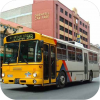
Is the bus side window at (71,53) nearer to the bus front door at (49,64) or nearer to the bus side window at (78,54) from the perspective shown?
the bus side window at (78,54)

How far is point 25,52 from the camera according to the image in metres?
9.66

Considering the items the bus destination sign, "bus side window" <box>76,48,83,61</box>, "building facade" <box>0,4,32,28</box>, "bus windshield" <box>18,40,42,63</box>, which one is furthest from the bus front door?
"building facade" <box>0,4,32,28</box>

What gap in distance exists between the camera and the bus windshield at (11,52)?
A: 994 cm

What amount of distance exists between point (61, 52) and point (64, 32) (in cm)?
4247

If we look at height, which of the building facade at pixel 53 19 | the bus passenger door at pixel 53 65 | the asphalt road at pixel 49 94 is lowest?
the asphalt road at pixel 49 94

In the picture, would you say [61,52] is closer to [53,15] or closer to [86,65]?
[86,65]

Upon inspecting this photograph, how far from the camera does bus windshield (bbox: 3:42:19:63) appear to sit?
391 inches

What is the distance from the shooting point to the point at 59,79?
10852 millimetres

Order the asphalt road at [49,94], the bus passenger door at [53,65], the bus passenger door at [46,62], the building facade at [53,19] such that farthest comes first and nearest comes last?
1. the building facade at [53,19]
2. the bus passenger door at [53,65]
3. the bus passenger door at [46,62]
4. the asphalt road at [49,94]

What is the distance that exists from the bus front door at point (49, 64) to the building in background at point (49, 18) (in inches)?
1465

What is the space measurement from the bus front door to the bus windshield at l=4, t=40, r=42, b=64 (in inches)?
22.1

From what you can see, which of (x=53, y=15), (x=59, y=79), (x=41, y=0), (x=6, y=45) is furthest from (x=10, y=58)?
(x=41, y=0)

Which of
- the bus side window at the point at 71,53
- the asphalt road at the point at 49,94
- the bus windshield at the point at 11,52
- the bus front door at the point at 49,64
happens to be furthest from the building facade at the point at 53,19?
the asphalt road at the point at 49,94

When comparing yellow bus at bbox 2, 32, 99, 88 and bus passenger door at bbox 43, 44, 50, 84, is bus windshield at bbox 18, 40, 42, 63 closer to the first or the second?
yellow bus at bbox 2, 32, 99, 88
